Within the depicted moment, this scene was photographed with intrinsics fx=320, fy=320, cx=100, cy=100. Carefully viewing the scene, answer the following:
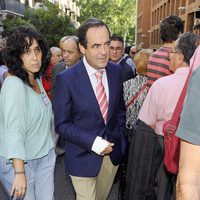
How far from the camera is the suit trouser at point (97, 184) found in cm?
271

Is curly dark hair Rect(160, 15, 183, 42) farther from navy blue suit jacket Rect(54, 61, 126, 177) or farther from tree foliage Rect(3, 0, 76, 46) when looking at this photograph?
tree foliage Rect(3, 0, 76, 46)

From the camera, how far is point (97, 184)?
2918mm

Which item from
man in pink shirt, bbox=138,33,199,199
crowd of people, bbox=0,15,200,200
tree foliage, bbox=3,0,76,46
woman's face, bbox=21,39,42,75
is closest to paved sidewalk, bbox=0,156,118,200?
crowd of people, bbox=0,15,200,200

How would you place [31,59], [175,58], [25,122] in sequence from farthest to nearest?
[175,58] < [31,59] < [25,122]

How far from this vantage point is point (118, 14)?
54875 mm

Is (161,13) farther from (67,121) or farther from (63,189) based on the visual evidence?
(67,121)

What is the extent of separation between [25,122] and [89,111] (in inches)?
22.8

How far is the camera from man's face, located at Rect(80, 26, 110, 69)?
257 cm

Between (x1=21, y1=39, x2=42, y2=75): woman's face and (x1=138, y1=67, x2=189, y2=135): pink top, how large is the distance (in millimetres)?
1086

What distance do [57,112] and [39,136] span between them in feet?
1.01

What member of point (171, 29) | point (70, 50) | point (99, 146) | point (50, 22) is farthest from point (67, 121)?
point (50, 22)

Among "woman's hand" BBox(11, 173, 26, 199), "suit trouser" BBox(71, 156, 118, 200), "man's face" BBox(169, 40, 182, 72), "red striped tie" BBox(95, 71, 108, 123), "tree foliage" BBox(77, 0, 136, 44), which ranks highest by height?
"tree foliage" BBox(77, 0, 136, 44)

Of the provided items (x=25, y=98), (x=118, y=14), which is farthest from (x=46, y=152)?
(x=118, y=14)

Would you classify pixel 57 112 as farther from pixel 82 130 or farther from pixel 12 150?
pixel 12 150
